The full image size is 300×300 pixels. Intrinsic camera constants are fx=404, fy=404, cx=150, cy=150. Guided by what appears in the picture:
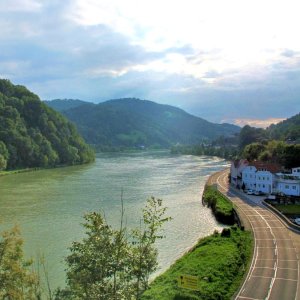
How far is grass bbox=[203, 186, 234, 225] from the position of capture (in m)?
40.9

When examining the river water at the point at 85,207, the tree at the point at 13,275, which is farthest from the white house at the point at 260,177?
the tree at the point at 13,275

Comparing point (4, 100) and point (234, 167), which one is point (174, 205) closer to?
point (234, 167)

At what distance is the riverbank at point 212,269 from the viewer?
65.3 feet

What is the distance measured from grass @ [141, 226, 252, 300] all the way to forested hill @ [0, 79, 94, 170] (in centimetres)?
6707

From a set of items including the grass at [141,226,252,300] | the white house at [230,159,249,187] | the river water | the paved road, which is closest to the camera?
the grass at [141,226,252,300]

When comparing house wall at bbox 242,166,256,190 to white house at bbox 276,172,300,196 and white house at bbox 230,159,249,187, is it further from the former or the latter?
white house at bbox 276,172,300,196

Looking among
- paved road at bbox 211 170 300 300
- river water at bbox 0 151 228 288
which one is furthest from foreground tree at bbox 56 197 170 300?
paved road at bbox 211 170 300 300

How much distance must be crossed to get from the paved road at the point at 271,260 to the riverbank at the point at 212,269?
607 mm

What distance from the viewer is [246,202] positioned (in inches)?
1855

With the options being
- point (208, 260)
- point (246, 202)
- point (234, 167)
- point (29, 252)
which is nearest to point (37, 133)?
point (234, 167)

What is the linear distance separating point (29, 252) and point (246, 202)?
2698cm

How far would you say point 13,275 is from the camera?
1628 centimetres

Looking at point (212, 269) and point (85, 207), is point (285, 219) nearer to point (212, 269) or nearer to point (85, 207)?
point (212, 269)

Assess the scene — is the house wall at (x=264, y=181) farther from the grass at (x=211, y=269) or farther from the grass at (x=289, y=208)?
the grass at (x=211, y=269)
